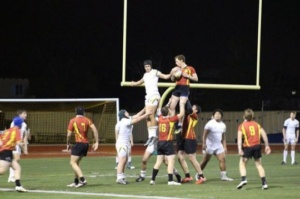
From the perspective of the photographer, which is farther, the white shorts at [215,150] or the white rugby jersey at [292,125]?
the white rugby jersey at [292,125]

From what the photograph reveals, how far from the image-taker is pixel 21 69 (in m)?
66.8

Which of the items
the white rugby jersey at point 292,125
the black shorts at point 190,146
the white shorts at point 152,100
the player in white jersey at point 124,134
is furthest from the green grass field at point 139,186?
the white rugby jersey at point 292,125

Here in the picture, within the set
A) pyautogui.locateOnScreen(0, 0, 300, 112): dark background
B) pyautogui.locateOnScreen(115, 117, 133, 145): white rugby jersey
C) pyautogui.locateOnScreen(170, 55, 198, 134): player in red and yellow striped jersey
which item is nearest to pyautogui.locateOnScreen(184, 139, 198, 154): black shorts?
pyautogui.locateOnScreen(170, 55, 198, 134): player in red and yellow striped jersey

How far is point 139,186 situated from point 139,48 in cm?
4242

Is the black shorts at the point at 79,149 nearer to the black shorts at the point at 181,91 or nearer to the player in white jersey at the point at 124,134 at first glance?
the player in white jersey at the point at 124,134

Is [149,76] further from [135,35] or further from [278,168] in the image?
[135,35]

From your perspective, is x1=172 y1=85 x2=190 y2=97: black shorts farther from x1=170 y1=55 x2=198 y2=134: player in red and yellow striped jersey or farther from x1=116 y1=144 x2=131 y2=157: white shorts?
x1=116 y1=144 x2=131 y2=157: white shorts

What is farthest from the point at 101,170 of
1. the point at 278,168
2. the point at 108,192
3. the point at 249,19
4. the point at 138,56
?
the point at 138,56

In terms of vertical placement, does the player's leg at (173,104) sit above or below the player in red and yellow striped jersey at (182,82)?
below

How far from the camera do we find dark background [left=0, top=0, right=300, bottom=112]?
199 feet

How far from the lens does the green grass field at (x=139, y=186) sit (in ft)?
61.3

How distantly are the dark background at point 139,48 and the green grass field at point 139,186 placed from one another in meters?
31.5

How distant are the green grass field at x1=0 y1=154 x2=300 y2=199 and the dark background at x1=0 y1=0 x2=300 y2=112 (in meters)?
31.5

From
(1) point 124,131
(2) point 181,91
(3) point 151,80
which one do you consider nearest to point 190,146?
(2) point 181,91
